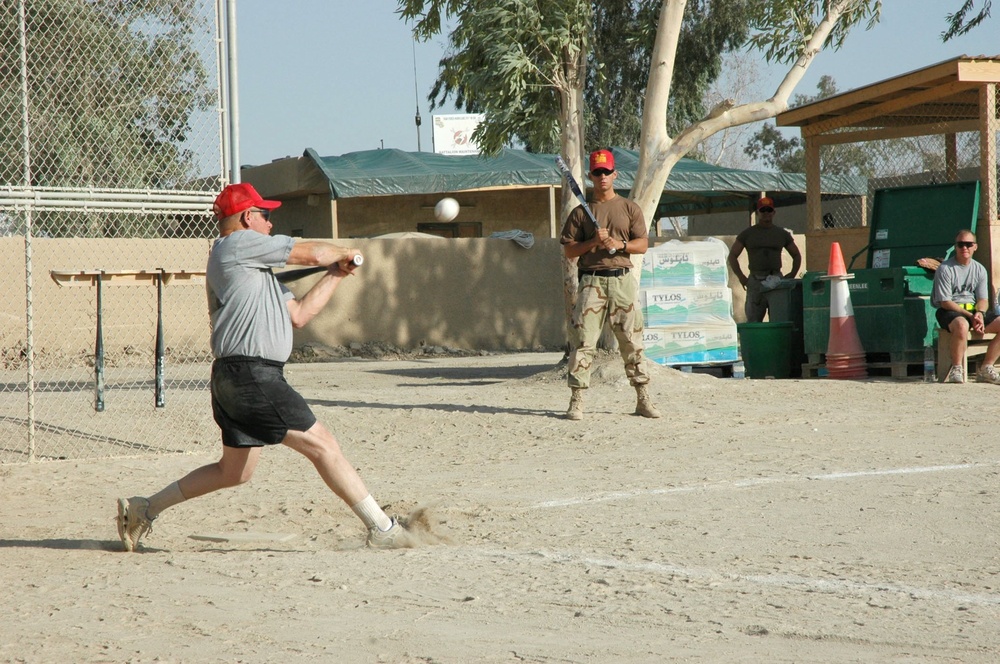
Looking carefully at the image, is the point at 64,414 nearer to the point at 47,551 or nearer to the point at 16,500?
the point at 16,500

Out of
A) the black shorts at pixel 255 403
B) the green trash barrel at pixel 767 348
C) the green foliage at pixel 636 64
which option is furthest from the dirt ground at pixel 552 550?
the green foliage at pixel 636 64

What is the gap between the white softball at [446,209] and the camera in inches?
1046

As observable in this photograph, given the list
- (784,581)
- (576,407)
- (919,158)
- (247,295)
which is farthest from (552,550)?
(919,158)

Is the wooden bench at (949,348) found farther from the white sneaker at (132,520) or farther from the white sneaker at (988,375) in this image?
the white sneaker at (132,520)

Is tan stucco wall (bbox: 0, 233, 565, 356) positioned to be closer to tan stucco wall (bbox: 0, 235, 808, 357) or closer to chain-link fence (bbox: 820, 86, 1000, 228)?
tan stucco wall (bbox: 0, 235, 808, 357)

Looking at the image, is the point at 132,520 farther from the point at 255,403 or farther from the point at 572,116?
the point at 572,116

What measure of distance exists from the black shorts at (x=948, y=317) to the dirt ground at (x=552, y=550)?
2.02 meters

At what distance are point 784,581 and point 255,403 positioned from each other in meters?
2.48

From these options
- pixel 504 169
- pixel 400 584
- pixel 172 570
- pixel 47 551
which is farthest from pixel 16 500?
pixel 504 169

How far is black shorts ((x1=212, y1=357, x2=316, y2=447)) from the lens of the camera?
512cm

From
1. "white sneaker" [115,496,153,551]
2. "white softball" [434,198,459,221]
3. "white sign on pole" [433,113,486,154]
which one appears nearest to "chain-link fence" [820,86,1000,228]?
"white softball" [434,198,459,221]

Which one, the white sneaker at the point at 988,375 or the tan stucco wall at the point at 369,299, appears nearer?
the white sneaker at the point at 988,375

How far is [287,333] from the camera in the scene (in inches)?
210

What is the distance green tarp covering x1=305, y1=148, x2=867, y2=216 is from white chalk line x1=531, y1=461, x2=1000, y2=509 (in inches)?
695
